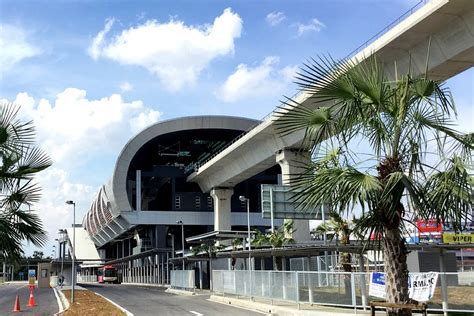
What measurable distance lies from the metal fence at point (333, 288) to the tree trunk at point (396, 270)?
7.28m

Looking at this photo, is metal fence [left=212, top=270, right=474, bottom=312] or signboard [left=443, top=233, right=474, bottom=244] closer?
metal fence [left=212, top=270, right=474, bottom=312]

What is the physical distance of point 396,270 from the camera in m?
10.6

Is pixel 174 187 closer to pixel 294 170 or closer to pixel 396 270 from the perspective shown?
pixel 294 170

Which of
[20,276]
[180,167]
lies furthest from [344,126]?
[20,276]

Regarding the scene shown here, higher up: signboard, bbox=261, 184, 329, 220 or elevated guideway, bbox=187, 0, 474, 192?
elevated guideway, bbox=187, 0, 474, 192

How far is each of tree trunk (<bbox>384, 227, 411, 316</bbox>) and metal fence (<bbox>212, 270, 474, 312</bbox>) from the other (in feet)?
23.9

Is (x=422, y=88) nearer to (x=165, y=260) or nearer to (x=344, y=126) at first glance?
(x=344, y=126)

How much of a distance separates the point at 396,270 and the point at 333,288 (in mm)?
11846

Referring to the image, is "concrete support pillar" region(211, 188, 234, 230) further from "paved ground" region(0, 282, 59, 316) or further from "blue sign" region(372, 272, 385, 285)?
"blue sign" region(372, 272, 385, 285)

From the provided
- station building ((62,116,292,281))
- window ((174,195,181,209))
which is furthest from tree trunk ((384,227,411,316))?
window ((174,195,181,209))

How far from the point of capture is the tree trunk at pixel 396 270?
1053 cm

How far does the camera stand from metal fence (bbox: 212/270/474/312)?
1758 cm

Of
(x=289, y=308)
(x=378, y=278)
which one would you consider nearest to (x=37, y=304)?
(x=289, y=308)

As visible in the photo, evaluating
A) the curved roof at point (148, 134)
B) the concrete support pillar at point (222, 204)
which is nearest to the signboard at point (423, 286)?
the concrete support pillar at point (222, 204)
